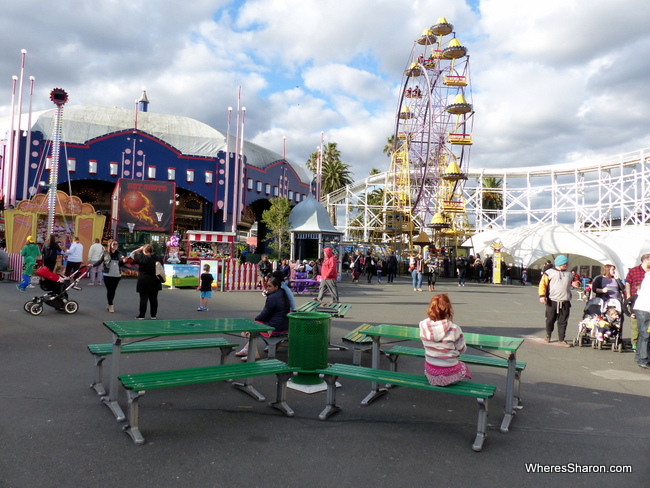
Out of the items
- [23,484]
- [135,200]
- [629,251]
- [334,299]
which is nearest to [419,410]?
[23,484]

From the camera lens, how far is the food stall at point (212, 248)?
17906 millimetres

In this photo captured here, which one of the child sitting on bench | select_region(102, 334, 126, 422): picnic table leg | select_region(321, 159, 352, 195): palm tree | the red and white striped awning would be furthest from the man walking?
select_region(321, 159, 352, 195): palm tree

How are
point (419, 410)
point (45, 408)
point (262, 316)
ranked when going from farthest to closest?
point (262, 316), point (419, 410), point (45, 408)

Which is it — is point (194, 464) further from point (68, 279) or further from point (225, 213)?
point (225, 213)

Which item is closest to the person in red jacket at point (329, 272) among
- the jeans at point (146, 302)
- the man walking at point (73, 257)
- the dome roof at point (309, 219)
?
the jeans at point (146, 302)

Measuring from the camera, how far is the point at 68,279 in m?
10.2

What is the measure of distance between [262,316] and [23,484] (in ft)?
11.7

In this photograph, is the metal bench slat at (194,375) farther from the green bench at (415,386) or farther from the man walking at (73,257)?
the man walking at (73,257)

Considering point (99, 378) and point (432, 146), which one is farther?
point (432, 146)

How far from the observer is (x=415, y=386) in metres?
4.37

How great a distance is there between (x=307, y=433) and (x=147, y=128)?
109 feet

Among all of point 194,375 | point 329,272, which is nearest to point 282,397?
point 194,375

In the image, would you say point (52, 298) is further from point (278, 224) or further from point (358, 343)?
point (278, 224)

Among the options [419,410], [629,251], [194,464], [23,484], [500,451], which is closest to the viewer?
[23,484]
